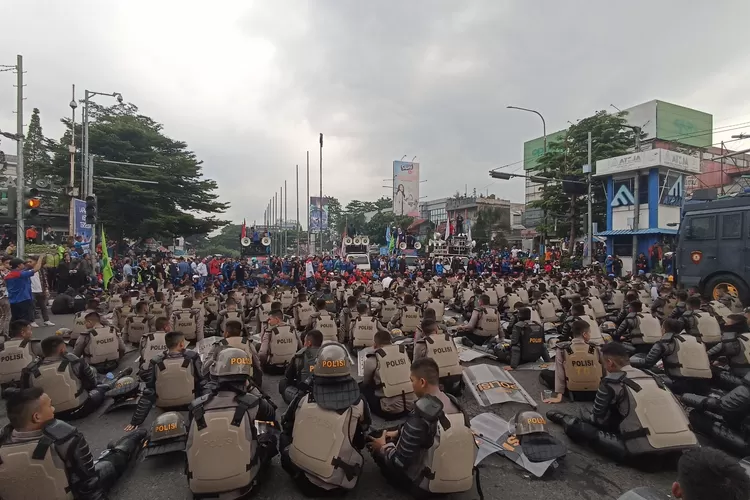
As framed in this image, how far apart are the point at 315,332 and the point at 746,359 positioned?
585cm

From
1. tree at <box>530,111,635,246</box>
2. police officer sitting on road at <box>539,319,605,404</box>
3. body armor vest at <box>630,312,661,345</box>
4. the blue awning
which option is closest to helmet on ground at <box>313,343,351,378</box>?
police officer sitting on road at <box>539,319,605,404</box>

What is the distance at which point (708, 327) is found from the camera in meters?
7.33

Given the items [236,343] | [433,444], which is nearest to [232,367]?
[433,444]

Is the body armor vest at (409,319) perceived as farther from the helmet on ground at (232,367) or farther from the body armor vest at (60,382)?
the helmet on ground at (232,367)

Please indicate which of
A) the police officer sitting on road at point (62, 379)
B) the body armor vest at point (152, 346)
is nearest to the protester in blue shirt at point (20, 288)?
the body armor vest at point (152, 346)

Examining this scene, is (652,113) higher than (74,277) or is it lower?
higher

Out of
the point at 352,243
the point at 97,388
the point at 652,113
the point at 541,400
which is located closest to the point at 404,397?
the point at 541,400

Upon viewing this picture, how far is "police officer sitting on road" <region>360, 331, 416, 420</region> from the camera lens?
5227mm

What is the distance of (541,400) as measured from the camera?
623 cm

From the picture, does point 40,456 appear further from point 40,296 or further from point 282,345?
point 40,296

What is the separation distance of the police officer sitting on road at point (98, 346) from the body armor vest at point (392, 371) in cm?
466

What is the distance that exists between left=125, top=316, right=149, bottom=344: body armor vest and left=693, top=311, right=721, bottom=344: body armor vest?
35.0 ft

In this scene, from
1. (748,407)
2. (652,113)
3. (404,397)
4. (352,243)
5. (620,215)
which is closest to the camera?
(748,407)

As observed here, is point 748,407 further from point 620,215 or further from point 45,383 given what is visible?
point 620,215
